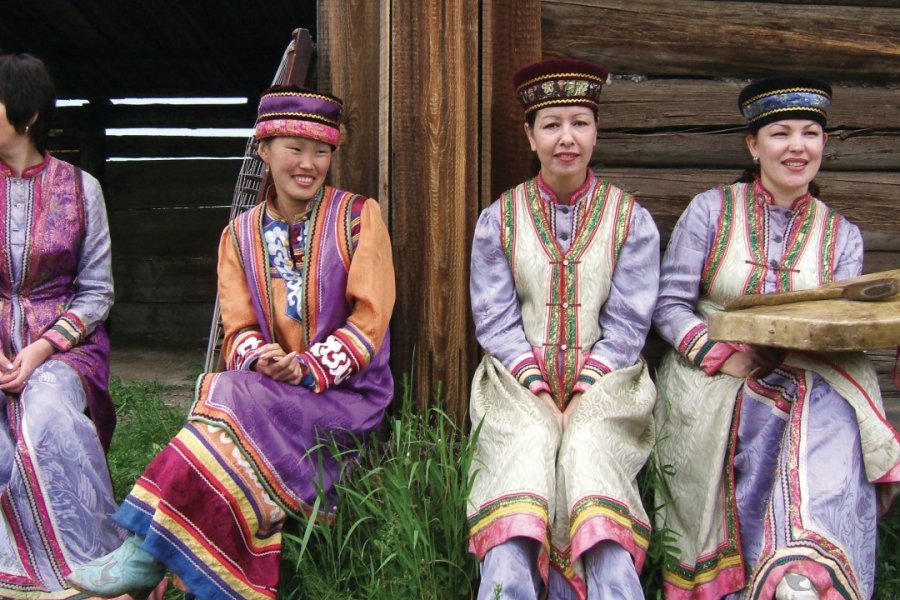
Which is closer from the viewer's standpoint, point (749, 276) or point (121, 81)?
point (749, 276)

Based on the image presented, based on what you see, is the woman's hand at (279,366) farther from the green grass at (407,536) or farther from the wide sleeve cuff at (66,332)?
the wide sleeve cuff at (66,332)

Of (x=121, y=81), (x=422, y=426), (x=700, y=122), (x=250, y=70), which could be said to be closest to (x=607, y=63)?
(x=700, y=122)

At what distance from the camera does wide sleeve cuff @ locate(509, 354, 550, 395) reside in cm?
292

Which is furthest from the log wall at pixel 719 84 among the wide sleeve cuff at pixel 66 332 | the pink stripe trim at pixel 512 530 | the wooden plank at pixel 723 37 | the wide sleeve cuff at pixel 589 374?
the wide sleeve cuff at pixel 66 332

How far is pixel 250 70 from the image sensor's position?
315 inches

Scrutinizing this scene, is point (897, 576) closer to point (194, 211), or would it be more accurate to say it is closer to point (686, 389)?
point (686, 389)

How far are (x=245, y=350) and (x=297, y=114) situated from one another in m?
0.81

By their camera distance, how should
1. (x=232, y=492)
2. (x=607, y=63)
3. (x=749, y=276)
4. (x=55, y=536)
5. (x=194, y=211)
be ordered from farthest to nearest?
→ (x=194, y=211) < (x=607, y=63) < (x=749, y=276) < (x=55, y=536) < (x=232, y=492)

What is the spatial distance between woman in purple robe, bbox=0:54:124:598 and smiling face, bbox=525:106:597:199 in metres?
1.66

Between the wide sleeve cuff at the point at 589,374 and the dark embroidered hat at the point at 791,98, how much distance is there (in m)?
1.02

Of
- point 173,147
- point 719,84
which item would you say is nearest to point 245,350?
point 719,84

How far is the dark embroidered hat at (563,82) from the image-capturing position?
2.97m

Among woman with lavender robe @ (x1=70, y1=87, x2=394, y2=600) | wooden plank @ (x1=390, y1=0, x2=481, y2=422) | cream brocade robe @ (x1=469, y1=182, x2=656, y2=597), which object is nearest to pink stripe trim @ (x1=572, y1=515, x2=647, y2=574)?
cream brocade robe @ (x1=469, y1=182, x2=656, y2=597)

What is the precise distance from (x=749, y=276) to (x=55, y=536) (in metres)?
2.46
